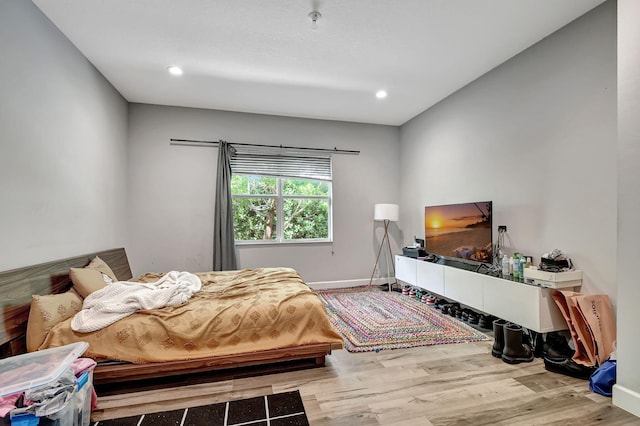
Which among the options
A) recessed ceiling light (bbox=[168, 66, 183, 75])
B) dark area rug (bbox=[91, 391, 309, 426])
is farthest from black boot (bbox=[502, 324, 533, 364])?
recessed ceiling light (bbox=[168, 66, 183, 75])

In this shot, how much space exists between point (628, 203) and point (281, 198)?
12.9ft

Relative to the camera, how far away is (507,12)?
7.78 ft

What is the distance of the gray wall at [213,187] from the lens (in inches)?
167

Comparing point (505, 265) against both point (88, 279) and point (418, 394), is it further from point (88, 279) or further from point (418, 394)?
point (88, 279)

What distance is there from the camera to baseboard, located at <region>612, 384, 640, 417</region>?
5.73ft

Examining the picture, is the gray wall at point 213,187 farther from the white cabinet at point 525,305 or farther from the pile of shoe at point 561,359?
the pile of shoe at point 561,359

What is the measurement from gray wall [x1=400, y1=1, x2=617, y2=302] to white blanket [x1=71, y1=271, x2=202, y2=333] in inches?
129

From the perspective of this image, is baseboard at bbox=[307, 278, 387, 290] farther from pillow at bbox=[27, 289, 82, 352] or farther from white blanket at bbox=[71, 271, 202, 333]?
pillow at bbox=[27, 289, 82, 352]

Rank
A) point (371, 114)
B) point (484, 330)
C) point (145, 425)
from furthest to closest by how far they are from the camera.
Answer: point (371, 114), point (484, 330), point (145, 425)

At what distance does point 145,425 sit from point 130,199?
3.28 m

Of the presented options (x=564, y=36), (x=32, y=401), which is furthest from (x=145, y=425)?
(x=564, y=36)

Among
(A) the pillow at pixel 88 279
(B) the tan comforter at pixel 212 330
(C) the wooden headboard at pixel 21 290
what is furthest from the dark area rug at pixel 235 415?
(A) the pillow at pixel 88 279

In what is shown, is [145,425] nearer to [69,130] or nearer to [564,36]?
[69,130]

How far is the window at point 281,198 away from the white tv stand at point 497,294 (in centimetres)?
183
